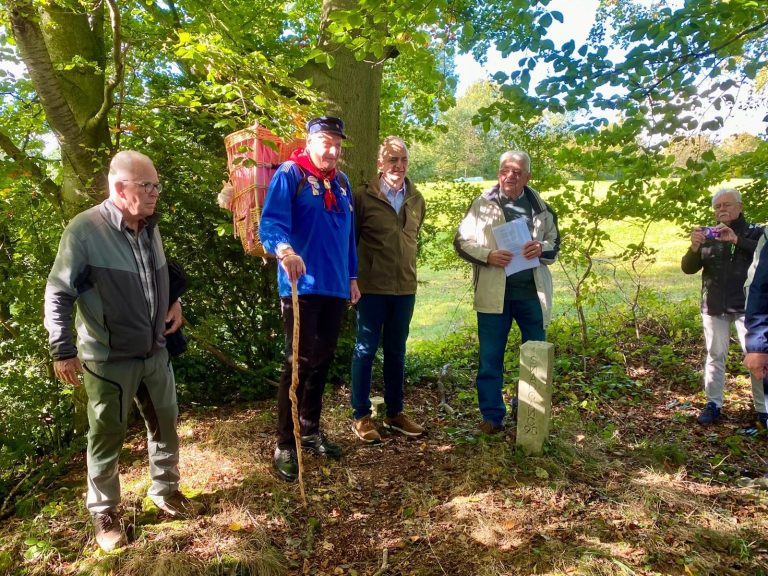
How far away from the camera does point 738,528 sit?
2.63 m

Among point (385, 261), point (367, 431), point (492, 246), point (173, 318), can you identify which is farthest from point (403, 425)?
point (173, 318)

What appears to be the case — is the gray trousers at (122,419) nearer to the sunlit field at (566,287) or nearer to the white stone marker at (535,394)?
the white stone marker at (535,394)

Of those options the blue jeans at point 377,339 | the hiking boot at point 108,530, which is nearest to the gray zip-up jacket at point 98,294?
the hiking boot at point 108,530

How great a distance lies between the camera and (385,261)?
357cm

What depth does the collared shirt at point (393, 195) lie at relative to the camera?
12.0 feet

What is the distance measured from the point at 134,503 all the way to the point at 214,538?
667 millimetres

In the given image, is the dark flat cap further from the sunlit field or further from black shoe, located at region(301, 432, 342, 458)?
the sunlit field

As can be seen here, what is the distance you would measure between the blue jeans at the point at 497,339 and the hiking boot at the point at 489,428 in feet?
0.08

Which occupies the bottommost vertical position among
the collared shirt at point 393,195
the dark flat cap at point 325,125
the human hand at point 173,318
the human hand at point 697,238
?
the human hand at point 173,318

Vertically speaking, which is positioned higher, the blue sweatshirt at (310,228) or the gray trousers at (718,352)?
the blue sweatshirt at (310,228)

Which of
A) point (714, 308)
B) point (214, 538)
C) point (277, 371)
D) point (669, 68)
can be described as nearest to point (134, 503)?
point (214, 538)

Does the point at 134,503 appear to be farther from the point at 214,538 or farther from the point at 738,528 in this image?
the point at 738,528

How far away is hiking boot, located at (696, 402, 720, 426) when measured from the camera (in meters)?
4.34

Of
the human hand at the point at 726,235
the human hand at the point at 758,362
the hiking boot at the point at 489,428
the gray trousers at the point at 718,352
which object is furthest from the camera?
the gray trousers at the point at 718,352
